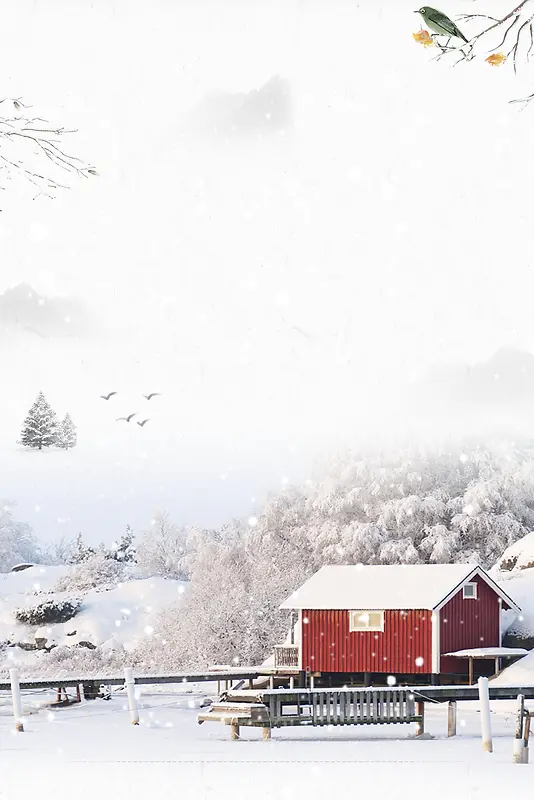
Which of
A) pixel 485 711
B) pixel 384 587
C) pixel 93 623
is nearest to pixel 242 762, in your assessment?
pixel 485 711

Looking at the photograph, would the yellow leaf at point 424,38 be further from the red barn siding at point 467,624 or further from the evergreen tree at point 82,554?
the evergreen tree at point 82,554

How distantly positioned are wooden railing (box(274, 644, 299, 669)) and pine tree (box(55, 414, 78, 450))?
45793 millimetres

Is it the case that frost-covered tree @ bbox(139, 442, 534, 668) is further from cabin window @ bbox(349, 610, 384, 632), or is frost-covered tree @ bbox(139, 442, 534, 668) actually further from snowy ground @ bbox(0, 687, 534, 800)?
snowy ground @ bbox(0, 687, 534, 800)

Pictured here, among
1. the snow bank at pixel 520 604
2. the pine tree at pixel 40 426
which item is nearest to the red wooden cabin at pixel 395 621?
the snow bank at pixel 520 604

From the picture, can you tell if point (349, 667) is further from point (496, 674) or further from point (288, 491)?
point (288, 491)

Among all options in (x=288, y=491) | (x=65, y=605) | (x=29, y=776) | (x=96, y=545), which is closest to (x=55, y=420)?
(x=96, y=545)

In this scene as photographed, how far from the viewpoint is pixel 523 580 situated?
37.9 m

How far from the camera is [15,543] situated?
73.1 metres

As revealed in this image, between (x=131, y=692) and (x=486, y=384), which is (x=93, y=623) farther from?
(x=131, y=692)

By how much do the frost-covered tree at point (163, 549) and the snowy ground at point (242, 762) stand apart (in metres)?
39.1

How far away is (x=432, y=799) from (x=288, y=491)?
40.6 metres

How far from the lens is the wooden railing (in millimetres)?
35188

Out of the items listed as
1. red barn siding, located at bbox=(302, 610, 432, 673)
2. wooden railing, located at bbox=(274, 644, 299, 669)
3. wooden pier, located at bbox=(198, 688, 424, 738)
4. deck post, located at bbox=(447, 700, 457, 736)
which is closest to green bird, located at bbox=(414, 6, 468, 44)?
wooden pier, located at bbox=(198, 688, 424, 738)

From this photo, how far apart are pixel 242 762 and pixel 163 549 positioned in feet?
164
